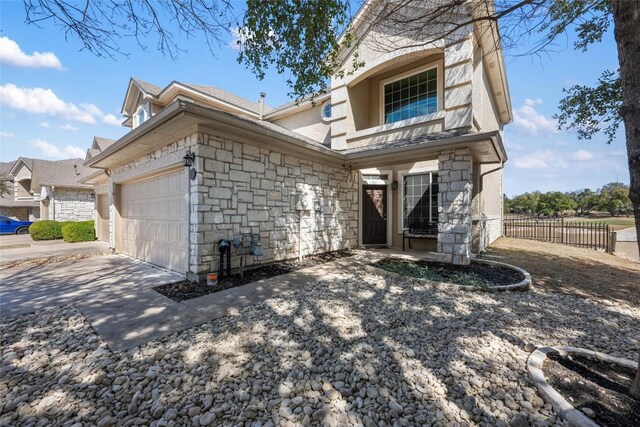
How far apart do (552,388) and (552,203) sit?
196ft

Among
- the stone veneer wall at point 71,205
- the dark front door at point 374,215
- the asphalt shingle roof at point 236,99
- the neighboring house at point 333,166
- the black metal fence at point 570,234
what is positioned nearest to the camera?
the neighboring house at point 333,166

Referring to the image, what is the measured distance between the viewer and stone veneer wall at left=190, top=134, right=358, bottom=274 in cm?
532

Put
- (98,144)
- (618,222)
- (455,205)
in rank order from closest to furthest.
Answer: (455,205) → (98,144) → (618,222)

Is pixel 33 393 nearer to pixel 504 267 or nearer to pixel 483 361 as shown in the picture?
pixel 483 361

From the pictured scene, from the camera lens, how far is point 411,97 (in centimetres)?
902

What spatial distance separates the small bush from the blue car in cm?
620

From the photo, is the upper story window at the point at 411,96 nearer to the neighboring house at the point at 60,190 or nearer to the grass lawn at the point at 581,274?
the grass lawn at the point at 581,274

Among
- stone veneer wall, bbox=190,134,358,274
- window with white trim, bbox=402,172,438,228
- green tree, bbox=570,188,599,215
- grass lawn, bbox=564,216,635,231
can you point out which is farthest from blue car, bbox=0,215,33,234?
green tree, bbox=570,188,599,215

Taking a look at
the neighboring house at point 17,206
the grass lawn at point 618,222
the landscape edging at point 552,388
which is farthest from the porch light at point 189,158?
the grass lawn at point 618,222

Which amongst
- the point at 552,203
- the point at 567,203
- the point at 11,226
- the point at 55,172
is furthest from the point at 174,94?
the point at 567,203

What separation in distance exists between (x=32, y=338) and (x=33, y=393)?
1.29 m

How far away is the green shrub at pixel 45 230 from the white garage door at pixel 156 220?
25.5 feet

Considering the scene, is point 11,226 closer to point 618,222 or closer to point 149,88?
point 149,88

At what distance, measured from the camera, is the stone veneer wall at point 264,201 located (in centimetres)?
532
